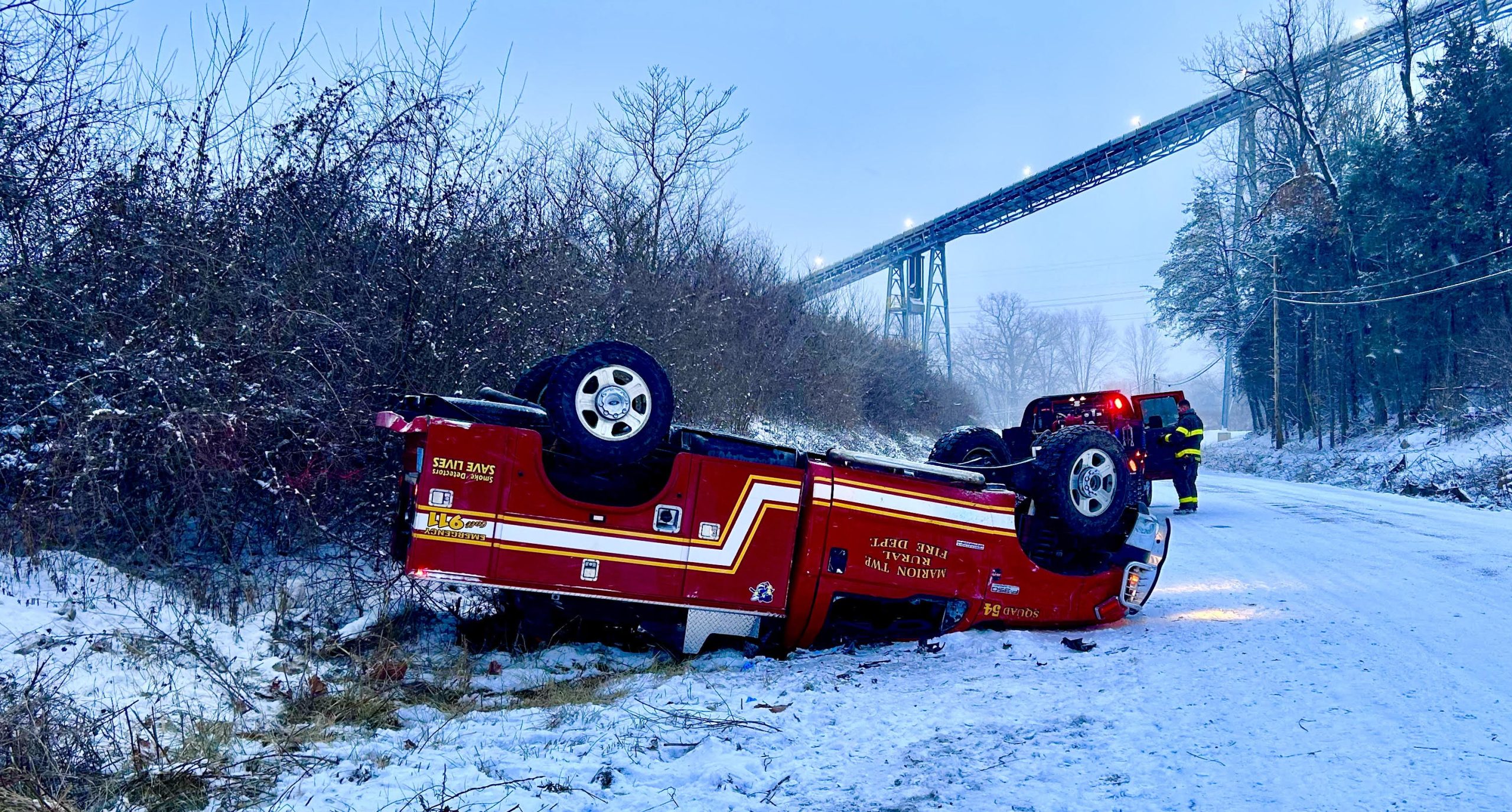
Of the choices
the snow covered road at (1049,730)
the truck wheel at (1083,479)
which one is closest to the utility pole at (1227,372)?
the truck wheel at (1083,479)

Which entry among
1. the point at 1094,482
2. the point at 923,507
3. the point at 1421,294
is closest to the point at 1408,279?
the point at 1421,294

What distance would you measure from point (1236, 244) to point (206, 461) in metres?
41.5

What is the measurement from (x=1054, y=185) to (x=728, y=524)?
36.6 meters

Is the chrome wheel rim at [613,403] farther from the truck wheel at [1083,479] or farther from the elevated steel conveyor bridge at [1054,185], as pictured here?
the elevated steel conveyor bridge at [1054,185]

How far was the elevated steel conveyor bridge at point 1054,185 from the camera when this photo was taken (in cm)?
2781

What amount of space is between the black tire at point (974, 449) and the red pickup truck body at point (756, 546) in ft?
A: 4.61

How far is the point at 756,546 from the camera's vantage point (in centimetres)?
514

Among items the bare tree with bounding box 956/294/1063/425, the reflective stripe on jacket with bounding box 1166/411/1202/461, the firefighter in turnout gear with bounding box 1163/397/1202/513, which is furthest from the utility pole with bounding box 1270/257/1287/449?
the bare tree with bounding box 956/294/1063/425

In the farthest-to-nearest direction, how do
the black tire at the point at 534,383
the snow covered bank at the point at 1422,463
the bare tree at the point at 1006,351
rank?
the bare tree at the point at 1006,351 → the snow covered bank at the point at 1422,463 → the black tire at the point at 534,383

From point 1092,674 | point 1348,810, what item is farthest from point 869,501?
point 1348,810

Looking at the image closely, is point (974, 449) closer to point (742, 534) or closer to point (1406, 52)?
point (742, 534)

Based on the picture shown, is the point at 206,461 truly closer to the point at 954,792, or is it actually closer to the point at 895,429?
the point at 954,792

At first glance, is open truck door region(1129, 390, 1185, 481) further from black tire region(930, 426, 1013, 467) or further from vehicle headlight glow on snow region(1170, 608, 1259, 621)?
vehicle headlight glow on snow region(1170, 608, 1259, 621)

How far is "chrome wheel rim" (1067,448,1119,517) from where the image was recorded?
620 cm
